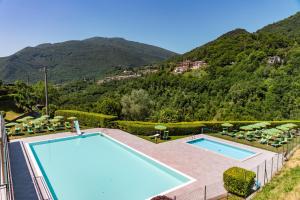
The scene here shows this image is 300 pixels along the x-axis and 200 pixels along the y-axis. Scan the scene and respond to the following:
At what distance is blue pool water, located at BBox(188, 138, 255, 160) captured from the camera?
13644mm

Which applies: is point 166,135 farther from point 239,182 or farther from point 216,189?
point 239,182

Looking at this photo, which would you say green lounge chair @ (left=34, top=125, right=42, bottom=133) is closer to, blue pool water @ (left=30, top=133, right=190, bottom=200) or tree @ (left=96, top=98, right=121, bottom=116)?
blue pool water @ (left=30, top=133, right=190, bottom=200)

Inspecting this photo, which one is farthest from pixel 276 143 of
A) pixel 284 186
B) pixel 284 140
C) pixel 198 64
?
pixel 198 64

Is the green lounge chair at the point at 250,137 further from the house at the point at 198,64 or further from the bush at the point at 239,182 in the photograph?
the house at the point at 198,64

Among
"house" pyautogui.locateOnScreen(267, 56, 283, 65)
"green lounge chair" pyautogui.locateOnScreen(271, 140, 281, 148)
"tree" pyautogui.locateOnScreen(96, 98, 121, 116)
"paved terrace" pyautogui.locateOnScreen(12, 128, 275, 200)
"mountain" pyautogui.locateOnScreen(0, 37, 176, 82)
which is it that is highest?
"mountain" pyautogui.locateOnScreen(0, 37, 176, 82)

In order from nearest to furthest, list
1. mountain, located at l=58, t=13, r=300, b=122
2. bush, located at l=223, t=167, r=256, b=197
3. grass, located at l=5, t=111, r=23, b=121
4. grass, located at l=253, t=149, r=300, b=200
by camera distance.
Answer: grass, located at l=253, t=149, r=300, b=200, bush, located at l=223, t=167, r=256, b=197, grass, located at l=5, t=111, r=23, b=121, mountain, located at l=58, t=13, r=300, b=122

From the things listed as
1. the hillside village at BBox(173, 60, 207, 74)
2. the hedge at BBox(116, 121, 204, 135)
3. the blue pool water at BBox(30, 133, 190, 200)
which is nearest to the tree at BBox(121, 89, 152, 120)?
the hedge at BBox(116, 121, 204, 135)

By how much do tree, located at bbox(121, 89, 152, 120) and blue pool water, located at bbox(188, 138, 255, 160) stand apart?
10.5 m

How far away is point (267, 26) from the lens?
180ft

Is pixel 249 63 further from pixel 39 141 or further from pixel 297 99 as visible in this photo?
pixel 39 141

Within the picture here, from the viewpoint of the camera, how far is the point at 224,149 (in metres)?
14.9

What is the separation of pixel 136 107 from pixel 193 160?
1421cm

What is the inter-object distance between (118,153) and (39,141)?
5797 millimetres

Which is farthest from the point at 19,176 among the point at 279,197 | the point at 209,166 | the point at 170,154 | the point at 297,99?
the point at 297,99
